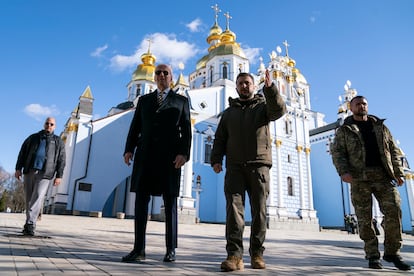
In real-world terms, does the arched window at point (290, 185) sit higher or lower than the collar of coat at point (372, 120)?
higher

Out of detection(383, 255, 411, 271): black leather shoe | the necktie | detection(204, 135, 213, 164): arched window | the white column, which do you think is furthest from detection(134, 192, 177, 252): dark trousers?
detection(204, 135, 213, 164): arched window

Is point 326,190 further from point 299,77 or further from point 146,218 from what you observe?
point 146,218

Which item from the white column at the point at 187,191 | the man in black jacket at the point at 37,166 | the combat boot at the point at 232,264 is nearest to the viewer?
the combat boot at the point at 232,264

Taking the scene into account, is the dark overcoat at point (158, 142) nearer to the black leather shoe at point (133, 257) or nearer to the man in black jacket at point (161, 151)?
the man in black jacket at point (161, 151)

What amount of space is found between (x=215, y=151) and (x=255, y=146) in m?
0.52

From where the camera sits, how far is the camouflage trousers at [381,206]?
3861 mm

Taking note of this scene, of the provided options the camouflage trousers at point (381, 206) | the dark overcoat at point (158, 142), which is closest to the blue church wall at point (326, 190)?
the camouflage trousers at point (381, 206)

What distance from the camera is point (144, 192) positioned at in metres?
3.67

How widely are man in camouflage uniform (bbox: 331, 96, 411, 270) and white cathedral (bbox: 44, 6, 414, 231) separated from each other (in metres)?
14.5

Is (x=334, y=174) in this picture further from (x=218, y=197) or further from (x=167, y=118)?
(x=167, y=118)

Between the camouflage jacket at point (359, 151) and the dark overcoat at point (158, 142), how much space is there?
1.96m

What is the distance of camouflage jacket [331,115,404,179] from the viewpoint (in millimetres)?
4043

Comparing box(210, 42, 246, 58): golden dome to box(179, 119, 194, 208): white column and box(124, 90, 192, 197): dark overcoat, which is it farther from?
box(124, 90, 192, 197): dark overcoat

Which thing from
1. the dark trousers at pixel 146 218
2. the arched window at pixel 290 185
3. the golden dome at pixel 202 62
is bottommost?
the dark trousers at pixel 146 218
